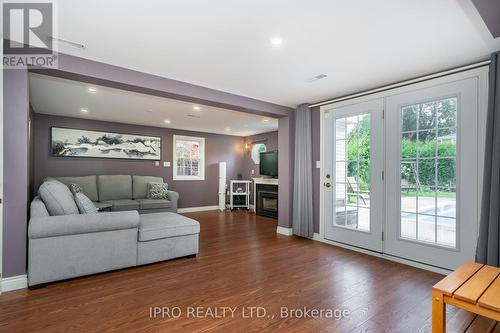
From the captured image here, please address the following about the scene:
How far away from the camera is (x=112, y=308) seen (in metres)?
2.12

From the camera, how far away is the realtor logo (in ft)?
6.35

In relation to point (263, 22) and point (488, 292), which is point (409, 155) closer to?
point (488, 292)

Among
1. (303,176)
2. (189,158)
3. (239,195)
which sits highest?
(189,158)

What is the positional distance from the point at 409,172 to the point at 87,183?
235 inches

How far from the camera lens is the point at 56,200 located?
281 cm

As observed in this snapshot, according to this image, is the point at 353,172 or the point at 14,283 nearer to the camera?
the point at 14,283

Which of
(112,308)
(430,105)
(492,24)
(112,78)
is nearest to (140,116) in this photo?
(112,78)

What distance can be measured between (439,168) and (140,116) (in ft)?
17.7

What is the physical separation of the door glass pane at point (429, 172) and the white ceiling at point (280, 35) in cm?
54

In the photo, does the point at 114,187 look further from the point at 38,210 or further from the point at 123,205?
the point at 38,210

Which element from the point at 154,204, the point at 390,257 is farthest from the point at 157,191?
the point at 390,257

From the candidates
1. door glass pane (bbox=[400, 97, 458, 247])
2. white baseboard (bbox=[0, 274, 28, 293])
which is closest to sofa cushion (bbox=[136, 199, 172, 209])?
white baseboard (bbox=[0, 274, 28, 293])

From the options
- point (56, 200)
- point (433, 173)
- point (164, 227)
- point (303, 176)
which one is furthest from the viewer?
point (303, 176)

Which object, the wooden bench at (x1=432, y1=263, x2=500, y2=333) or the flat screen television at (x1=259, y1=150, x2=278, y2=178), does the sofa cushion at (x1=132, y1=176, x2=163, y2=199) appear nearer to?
the flat screen television at (x1=259, y1=150, x2=278, y2=178)
